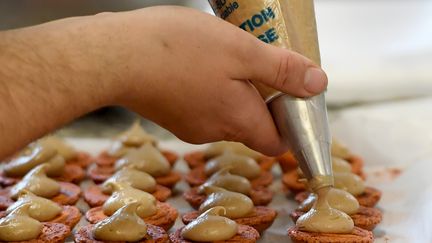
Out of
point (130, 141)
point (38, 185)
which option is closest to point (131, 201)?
point (38, 185)

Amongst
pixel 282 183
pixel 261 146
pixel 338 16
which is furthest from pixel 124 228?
pixel 338 16

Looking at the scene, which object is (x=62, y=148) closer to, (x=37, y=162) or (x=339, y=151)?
(x=37, y=162)

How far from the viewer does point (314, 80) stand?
196cm

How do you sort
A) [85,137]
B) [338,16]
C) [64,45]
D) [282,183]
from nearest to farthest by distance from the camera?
[64,45]
[282,183]
[85,137]
[338,16]

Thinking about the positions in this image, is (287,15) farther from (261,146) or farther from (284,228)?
(284,228)

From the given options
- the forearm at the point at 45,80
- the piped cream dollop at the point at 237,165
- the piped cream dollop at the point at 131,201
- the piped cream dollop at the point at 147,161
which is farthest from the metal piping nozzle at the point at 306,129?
the piped cream dollop at the point at 147,161

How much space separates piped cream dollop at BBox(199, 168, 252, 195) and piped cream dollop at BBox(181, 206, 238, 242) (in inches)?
15.8

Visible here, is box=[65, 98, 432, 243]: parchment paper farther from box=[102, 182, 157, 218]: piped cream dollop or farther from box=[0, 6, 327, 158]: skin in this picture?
box=[0, 6, 327, 158]: skin

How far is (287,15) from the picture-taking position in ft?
6.61

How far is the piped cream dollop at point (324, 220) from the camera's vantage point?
227 centimetres

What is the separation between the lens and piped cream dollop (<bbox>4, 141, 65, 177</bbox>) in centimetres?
297

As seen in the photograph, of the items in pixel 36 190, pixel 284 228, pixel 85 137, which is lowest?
pixel 36 190

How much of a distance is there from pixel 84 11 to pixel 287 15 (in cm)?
214

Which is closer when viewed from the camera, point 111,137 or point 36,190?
point 36,190
